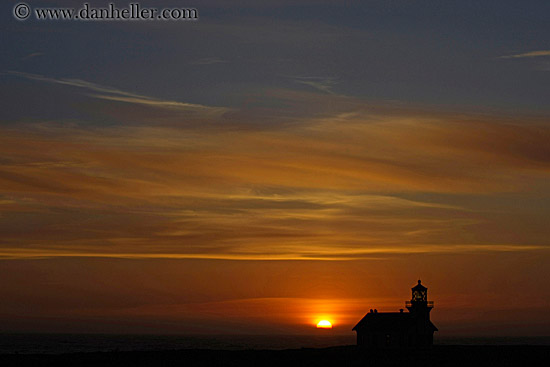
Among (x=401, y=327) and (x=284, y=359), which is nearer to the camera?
(x=284, y=359)

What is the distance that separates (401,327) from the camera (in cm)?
7812

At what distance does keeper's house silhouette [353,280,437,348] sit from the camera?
255 feet

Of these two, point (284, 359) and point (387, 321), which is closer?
point (284, 359)

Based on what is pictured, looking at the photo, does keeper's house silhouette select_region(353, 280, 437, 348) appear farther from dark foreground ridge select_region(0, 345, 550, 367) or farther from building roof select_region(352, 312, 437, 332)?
dark foreground ridge select_region(0, 345, 550, 367)

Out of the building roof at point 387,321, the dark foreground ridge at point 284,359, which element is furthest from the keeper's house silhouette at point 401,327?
the dark foreground ridge at point 284,359

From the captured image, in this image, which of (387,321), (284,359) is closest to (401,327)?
(387,321)

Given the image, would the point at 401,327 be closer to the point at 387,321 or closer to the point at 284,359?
the point at 387,321

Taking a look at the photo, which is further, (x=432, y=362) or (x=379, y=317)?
(x=379, y=317)

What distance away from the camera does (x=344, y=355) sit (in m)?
60.7

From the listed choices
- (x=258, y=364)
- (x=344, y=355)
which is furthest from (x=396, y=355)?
(x=258, y=364)

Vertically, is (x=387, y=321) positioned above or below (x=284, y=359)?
above

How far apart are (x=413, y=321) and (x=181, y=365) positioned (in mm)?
34419

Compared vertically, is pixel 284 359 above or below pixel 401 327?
below

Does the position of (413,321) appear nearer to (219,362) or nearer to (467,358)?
(467,358)
